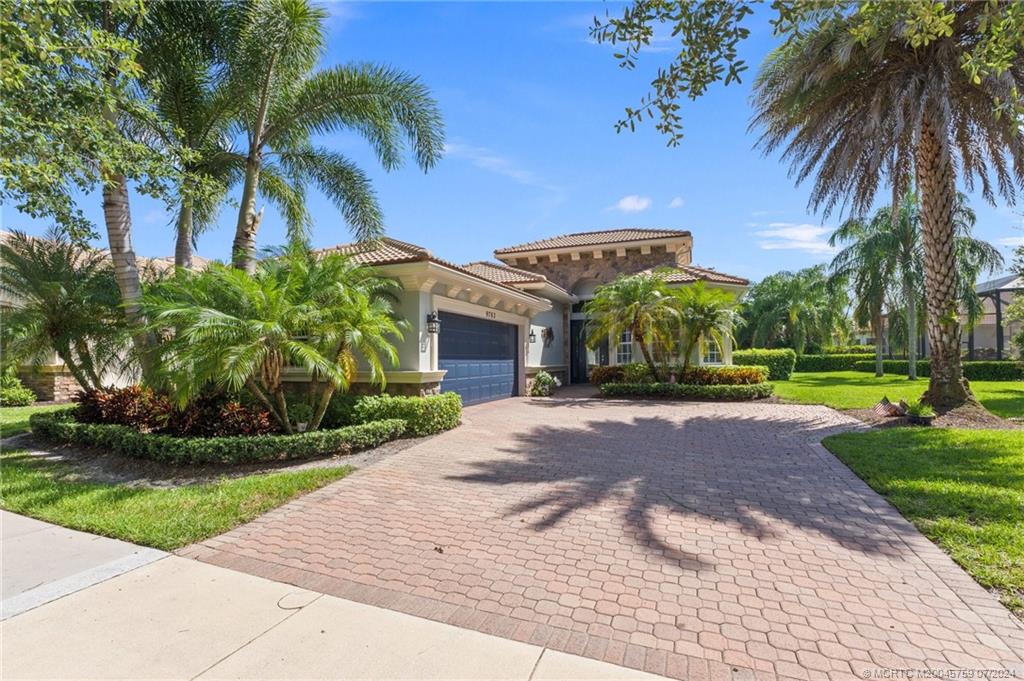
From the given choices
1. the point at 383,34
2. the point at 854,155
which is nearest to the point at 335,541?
the point at 383,34

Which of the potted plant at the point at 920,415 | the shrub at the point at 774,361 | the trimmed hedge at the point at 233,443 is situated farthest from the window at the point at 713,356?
the trimmed hedge at the point at 233,443

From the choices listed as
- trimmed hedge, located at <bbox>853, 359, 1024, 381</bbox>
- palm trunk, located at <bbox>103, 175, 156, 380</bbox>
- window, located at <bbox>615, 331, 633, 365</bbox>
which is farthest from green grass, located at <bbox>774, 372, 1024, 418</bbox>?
palm trunk, located at <bbox>103, 175, 156, 380</bbox>

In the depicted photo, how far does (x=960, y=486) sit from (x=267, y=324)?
9.45 metres

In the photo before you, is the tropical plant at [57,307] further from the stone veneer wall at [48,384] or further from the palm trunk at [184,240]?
the stone veneer wall at [48,384]

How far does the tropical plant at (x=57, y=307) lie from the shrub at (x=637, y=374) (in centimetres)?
1469

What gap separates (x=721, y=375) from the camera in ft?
55.6

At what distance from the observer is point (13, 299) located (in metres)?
10.6

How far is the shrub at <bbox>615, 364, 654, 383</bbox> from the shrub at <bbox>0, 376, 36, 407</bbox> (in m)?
20.3

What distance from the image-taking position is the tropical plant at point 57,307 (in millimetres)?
10195

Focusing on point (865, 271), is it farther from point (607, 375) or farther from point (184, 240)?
point (184, 240)

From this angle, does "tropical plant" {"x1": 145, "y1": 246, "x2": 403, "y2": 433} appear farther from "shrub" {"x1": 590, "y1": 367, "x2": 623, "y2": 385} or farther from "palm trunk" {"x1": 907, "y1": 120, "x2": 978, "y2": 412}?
"palm trunk" {"x1": 907, "y1": 120, "x2": 978, "y2": 412}

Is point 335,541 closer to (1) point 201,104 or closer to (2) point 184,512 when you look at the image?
(2) point 184,512

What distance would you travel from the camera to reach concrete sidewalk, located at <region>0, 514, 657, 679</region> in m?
2.83

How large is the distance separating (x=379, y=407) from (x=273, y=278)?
3.18 metres
